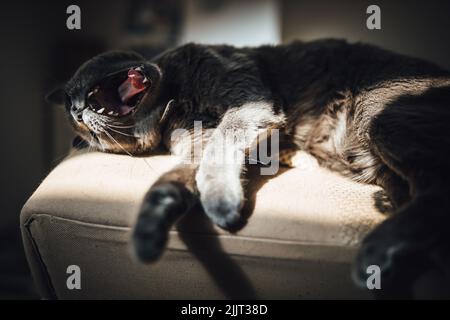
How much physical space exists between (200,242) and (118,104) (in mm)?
564

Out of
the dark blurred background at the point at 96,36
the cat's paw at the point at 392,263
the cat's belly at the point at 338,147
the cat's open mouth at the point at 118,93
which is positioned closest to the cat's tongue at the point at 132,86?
the cat's open mouth at the point at 118,93

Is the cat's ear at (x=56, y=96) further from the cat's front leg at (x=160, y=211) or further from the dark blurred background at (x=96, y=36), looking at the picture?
the cat's front leg at (x=160, y=211)

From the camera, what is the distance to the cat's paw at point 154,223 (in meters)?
0.73

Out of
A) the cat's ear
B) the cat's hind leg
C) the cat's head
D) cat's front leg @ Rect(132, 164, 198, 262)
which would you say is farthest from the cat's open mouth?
the cat's hind leg

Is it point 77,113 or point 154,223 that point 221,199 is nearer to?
point 154,223

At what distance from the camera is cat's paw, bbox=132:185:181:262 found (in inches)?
28.8

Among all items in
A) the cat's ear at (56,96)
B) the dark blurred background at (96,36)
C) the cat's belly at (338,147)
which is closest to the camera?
the cat's belly at (338,147)

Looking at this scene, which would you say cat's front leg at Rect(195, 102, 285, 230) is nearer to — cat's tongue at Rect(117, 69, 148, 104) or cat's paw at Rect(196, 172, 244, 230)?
cat's paw at Rect(196, 172, 244, 230)

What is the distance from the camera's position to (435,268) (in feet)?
2.28

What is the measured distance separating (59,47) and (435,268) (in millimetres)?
2497

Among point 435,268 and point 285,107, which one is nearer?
point 435,268

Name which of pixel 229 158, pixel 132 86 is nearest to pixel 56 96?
pixel 132 86

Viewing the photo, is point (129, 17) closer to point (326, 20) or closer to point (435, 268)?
point (326, 20)

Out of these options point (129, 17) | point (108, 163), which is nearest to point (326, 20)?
point (129, 17)
